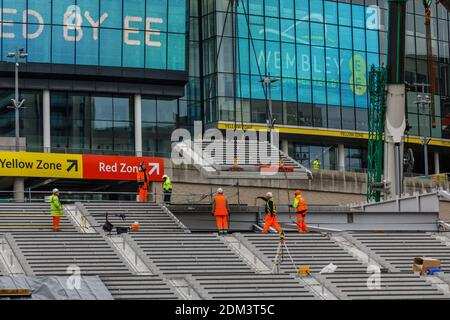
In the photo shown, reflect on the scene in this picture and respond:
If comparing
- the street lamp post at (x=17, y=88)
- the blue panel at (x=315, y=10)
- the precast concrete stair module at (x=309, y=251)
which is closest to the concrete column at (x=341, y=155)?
the blue panel at (x=315, y=10)

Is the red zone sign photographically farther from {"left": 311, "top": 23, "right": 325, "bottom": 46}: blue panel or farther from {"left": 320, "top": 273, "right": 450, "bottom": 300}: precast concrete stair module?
{"left": 311, "top": 23, "right": 325, "bottom": 46}: blue panel

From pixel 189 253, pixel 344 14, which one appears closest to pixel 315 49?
pixel 344 14

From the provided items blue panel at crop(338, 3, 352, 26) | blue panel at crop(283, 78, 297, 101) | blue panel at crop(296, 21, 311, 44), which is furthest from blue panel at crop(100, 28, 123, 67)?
blue panel at crop(338, 3, 352, 26)

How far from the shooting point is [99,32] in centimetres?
6144

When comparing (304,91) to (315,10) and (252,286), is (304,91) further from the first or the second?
(252,286)

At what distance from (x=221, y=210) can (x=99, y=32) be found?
99.8 feet

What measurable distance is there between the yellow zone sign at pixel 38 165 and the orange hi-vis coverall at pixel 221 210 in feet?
57.0

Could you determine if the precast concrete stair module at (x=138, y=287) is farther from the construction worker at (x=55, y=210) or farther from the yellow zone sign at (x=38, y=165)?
the yellow zone sign at (x=38, y=165)

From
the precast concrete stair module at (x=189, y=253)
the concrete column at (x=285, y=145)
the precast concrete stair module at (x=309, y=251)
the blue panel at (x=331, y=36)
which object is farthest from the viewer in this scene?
the blue panel at (x=331, y=36)

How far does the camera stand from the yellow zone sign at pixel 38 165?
160 feet

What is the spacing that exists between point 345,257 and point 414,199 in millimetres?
9362

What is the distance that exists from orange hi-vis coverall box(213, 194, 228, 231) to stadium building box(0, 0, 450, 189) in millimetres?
19478

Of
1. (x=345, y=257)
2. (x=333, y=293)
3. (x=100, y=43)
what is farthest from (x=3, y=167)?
(x=333, y=293)

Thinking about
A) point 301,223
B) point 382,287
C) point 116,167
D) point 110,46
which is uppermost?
point 110,46
